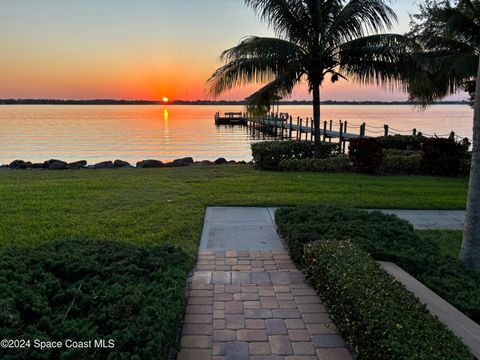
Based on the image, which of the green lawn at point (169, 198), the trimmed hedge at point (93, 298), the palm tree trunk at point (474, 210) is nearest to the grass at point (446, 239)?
the palm tree trunk at point (474, 210)

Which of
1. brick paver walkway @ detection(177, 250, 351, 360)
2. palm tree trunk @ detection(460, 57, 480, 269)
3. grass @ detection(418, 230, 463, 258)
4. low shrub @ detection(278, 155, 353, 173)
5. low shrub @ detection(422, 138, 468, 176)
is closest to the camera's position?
brick paver walkway @ detection(177, 250, 351, 360)

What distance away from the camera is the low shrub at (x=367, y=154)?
11.4 m

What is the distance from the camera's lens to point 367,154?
11.5 metres

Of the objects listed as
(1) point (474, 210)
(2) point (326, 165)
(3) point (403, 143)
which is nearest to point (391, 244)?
(1) point (474, 210)

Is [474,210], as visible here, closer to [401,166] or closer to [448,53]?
[401,166]

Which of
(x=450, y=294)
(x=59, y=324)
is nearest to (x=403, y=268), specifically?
(x=450, y=294)

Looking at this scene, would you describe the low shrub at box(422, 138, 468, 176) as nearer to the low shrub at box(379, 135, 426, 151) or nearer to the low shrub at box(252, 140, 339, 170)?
the low shrub at box(252, 140, 339, 170)

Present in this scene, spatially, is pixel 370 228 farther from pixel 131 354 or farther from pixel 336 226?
pixel 131 354

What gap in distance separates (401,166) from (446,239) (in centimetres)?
643

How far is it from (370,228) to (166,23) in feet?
53.8

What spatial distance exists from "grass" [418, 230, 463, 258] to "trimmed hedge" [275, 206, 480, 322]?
41cm

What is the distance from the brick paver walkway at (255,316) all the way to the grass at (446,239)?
2199 millimetres

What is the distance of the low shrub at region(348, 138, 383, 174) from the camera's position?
11430 millimetres

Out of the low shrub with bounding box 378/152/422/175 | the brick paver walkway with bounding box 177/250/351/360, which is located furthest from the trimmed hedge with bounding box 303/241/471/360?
the low shrub with bounding box 378/152/422/175
